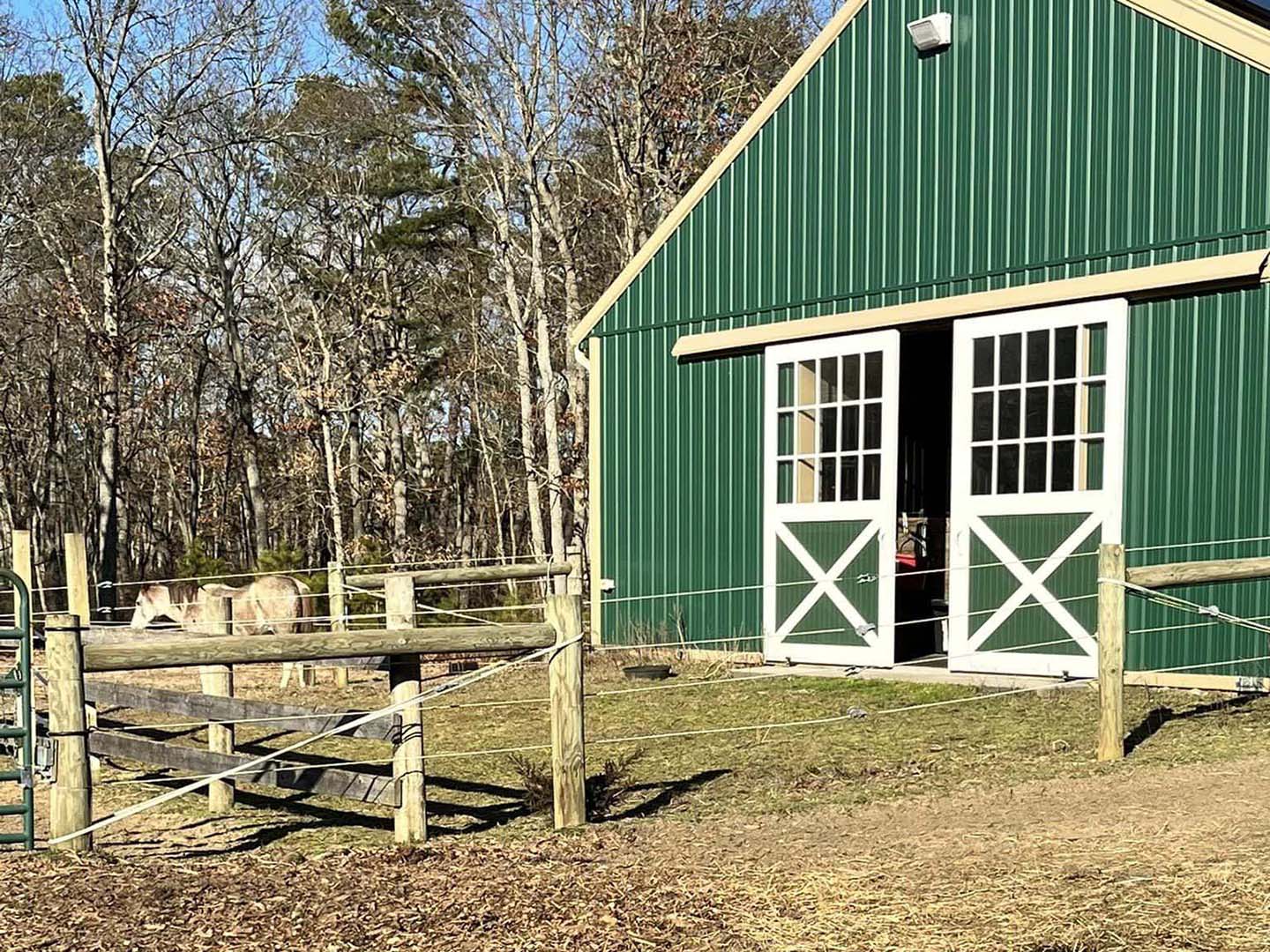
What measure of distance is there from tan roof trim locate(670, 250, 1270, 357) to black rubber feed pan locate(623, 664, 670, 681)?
123 inches

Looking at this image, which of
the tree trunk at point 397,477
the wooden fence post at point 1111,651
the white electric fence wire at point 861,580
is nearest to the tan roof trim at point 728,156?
the white electric fence wire at point 861,580

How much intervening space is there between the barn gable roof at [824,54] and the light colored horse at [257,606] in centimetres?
399

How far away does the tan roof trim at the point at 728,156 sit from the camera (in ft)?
41.9

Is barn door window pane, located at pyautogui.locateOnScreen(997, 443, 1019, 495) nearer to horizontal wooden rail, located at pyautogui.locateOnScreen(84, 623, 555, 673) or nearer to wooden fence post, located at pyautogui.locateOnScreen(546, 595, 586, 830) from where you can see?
wooden fence post, located at pyautogui.locateOnScreen(546, 595, 586, 830)

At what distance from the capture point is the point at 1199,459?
1041cm

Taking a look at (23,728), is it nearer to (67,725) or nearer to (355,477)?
(67,725)

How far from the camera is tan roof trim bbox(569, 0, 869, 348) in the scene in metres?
12.8

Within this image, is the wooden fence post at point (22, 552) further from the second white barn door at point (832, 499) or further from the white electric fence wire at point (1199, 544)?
the white electric fence wire at point (1199, 544)

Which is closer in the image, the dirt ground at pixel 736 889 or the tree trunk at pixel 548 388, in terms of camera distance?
the dirt ground at pixel 736 889

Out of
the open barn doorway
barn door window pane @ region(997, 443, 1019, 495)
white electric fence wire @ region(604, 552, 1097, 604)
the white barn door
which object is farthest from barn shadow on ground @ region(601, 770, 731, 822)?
the open barn doorway

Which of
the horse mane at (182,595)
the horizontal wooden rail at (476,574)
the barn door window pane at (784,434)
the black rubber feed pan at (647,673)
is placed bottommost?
the black rubber feed pan at (647,673)

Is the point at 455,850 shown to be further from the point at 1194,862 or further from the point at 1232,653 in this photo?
the point at 1232,653

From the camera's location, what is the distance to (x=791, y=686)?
39.2 feet

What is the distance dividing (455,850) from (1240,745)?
189 inches
